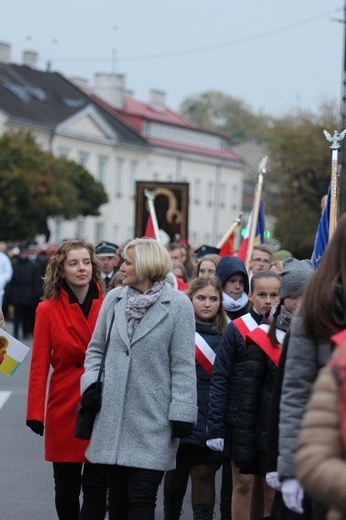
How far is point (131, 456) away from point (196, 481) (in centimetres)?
151

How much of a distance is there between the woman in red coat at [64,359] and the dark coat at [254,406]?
2.88 ft

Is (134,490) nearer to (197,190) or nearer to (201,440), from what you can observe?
(201,440)

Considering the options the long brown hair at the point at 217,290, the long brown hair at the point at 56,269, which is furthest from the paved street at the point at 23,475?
the long brown hair at the point at 56,269

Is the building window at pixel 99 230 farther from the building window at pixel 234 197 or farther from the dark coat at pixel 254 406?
the dark coat at pixel 254 406

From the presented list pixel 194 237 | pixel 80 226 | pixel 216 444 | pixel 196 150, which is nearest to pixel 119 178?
pixel 80 226

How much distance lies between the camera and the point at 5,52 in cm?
8225

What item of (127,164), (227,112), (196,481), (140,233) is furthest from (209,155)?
(196,481)

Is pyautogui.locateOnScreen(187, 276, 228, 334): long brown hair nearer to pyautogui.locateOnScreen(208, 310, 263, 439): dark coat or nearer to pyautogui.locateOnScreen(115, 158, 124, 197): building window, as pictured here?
pyautogui.locateOnScreen(208, 310, 263, 439): dark coat

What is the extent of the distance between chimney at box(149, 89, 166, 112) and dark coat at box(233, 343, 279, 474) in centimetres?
9335

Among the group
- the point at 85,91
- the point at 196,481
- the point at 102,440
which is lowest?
the point at 196,481

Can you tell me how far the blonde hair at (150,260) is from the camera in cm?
654

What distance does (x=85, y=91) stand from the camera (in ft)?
292

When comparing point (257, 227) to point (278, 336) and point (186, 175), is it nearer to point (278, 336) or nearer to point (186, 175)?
point (278, 336)

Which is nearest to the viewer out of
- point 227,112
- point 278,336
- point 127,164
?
point 278,336
